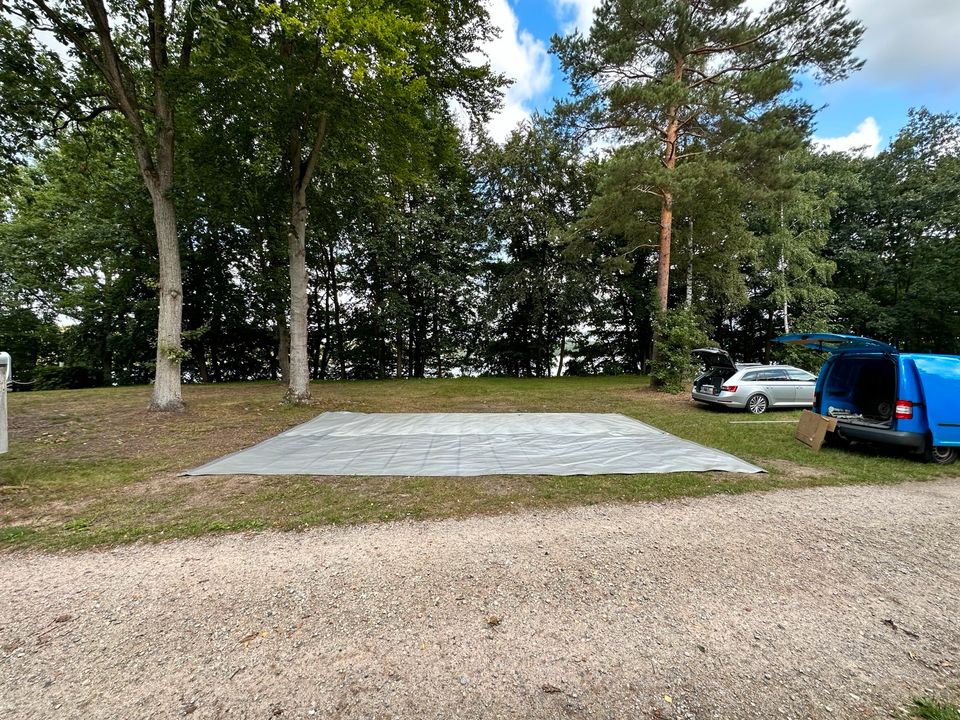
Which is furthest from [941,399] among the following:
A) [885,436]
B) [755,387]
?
[755,387]

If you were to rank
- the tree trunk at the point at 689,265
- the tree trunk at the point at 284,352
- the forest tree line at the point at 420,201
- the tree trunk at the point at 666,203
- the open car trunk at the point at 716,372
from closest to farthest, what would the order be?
the forest tree line at the point at 420,201, the open car trunk at the point at 716,372, the tree trunk at the point at 666,203, the tree trunk at the point at 689,265, the tree trunk at the point at 284,352

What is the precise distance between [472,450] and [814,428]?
5.27m

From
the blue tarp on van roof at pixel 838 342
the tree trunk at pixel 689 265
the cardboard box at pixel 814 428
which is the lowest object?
the cardboard box at pixel 814 428

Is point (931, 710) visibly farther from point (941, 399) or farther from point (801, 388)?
point (801, 388)

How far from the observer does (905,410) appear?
17.1 ft

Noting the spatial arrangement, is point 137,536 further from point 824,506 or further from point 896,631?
point 824,506

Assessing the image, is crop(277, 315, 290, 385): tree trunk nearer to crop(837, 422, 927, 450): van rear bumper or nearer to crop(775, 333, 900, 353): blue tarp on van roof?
crop(775, 333, 900, 353): blue tarp on van roof

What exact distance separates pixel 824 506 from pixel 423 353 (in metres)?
20.5

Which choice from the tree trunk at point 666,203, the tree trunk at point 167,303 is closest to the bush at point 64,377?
the tree trunk at point 167,303

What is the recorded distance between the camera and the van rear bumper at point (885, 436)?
5.16 meters

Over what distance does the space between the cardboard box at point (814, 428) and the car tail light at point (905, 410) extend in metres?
0.74

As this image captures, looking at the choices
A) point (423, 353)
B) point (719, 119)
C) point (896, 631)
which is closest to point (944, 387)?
point (896, 631)

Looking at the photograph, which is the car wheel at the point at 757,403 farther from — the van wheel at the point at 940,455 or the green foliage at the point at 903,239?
the green foliage at the point at 903,239

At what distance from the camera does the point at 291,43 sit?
26.9ft
